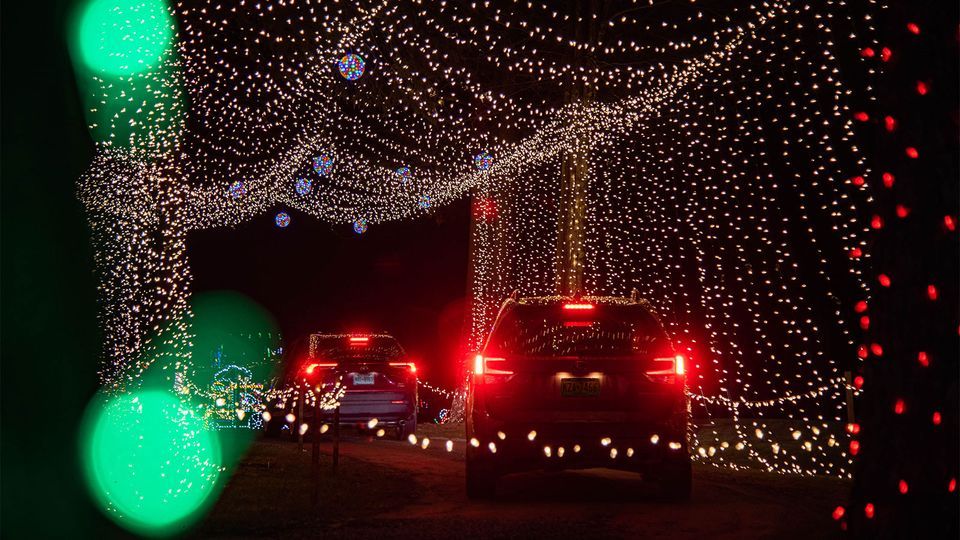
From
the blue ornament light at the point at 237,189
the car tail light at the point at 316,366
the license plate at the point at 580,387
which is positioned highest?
the blue ornament light at the point at 237,189

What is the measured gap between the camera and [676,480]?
345 inches

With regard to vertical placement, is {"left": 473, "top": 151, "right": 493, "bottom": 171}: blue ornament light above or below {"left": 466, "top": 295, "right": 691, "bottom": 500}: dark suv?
above

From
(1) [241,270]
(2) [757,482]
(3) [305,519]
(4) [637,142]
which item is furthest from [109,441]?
(1) [241,270]

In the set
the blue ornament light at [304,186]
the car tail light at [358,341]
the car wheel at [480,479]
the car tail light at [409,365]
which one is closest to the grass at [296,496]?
the car wheel at [480,479]

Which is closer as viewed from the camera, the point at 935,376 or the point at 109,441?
the point at 935,376

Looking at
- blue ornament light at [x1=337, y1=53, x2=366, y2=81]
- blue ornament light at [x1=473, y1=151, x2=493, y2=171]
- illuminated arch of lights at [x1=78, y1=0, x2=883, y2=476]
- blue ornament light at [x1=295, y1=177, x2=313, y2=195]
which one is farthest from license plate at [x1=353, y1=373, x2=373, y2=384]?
blue ornament light at [x1=295, y1=177, x2=313, y2=195]

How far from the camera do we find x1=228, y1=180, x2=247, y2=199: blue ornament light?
21594 mm

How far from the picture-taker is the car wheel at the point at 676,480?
8695mm

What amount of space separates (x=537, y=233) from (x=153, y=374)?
41.3 feet

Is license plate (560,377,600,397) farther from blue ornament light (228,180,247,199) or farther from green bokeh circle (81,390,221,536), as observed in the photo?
blue ornament light (228,180,247,199)

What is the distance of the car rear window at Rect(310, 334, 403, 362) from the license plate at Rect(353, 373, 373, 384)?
0.23m

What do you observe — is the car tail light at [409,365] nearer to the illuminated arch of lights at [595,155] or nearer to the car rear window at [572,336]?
the illuminated arch of lights at [595,155]

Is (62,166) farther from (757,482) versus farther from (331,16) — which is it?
(331,16)

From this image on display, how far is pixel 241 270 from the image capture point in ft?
120
